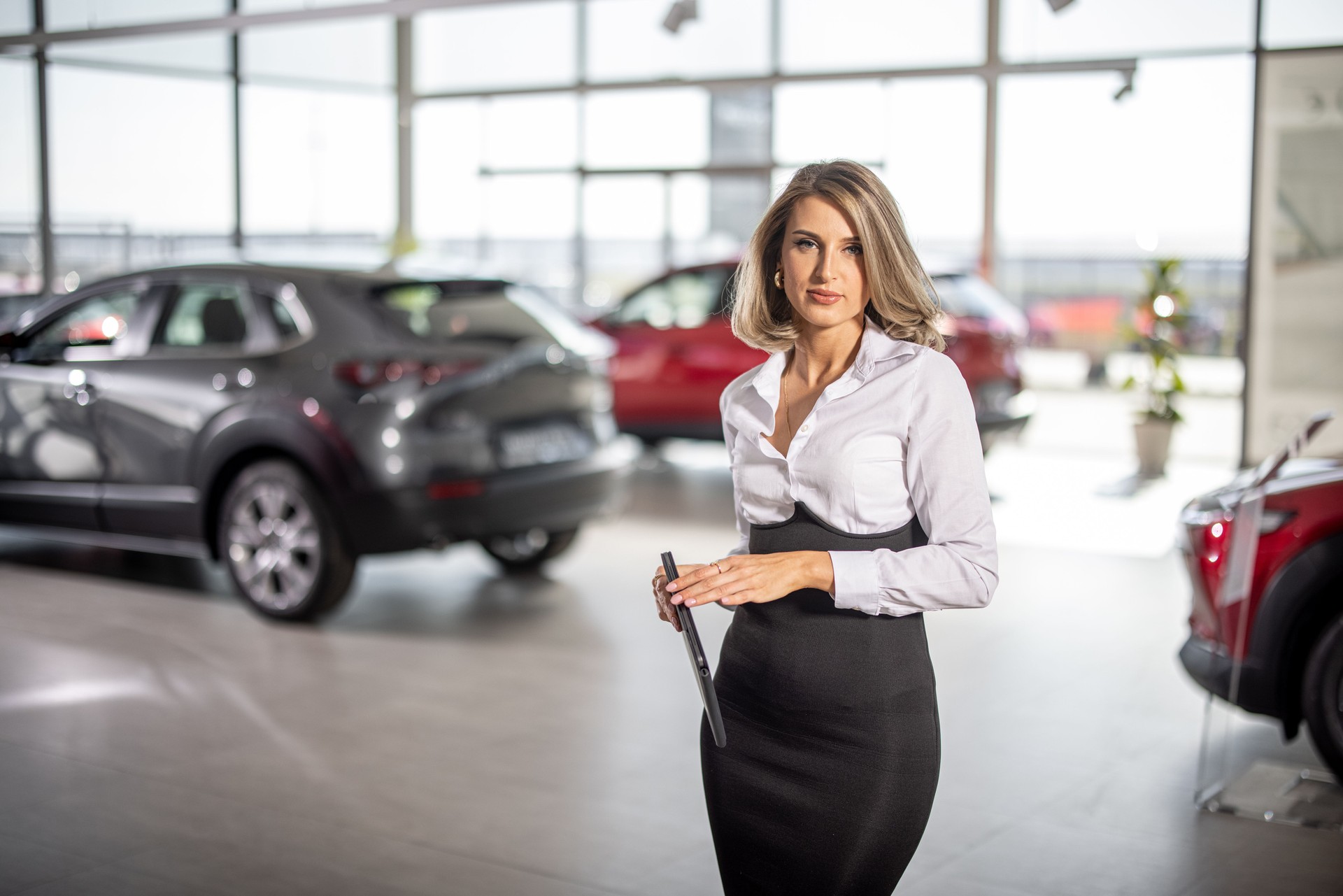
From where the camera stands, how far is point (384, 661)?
18.1 feet

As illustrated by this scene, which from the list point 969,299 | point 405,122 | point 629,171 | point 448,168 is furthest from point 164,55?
point 969,299

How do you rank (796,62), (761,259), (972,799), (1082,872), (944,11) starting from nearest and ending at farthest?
(761,259), (1082,872), (972,799), (944,11), (796,62)

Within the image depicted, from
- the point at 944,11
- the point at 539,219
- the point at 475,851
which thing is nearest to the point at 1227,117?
the point at 944,11

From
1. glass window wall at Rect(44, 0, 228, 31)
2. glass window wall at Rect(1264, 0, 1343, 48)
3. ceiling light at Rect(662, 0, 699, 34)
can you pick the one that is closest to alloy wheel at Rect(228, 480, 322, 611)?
ceiling light at Rect(662, 0, 699, 34)

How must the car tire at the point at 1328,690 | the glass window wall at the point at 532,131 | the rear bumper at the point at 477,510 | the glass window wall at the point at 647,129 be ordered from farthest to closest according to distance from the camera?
the glass window wall at the point at 532,131, the glass window wall at the point at 647,129, the rear bumper at the point at 477,510, the car tire at the point at 1328,690

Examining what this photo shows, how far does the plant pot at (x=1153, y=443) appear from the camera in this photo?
1073cm

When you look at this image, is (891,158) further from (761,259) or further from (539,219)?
(761,259)

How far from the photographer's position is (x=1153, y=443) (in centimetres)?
1078

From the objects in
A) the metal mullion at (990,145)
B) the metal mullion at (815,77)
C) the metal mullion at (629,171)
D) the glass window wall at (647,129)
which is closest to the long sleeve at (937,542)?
the metal mullion at (815,77)

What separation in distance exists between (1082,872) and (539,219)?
39.8 feet

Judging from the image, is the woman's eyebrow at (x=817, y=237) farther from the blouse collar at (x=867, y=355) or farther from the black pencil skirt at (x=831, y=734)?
the black pencil skirt at (x=831, y=734)

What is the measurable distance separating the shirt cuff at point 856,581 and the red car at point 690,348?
290 inches

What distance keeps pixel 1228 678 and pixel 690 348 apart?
6480mm

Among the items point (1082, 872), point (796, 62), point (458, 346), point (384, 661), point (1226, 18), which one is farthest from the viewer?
point (796, 62)
